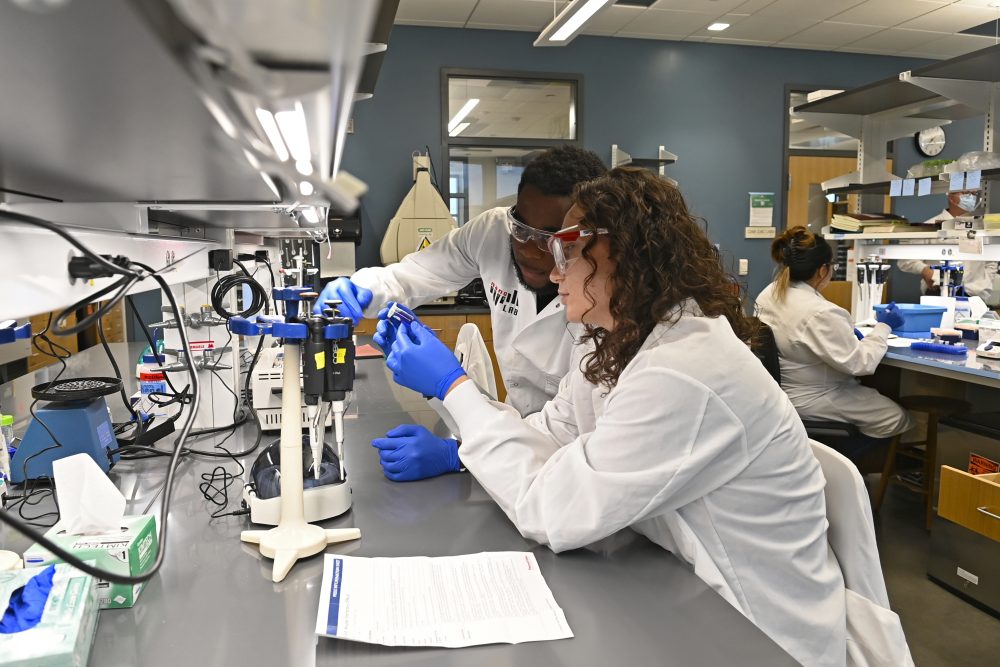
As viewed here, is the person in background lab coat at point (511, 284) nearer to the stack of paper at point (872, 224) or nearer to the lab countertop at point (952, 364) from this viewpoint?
the lab countertop at point (952, 364)

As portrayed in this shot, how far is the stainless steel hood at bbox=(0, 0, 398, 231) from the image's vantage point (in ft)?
0.89

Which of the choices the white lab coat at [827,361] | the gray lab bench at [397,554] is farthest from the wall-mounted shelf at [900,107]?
the gray lab bench at [397,554]

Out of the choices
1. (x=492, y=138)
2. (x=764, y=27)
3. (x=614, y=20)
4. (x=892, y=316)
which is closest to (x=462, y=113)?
(x=492, y=138)

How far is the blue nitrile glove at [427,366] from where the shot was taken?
1.34 m

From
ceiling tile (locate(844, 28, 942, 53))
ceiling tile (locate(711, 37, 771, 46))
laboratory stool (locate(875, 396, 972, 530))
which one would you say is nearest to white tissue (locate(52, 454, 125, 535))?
laboratory stool (locate(875, 396, 972, 530))

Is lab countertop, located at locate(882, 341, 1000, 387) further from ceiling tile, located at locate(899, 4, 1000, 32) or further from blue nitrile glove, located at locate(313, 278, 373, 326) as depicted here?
ceiling tile, located at locate(899, 4, 1000, 32)

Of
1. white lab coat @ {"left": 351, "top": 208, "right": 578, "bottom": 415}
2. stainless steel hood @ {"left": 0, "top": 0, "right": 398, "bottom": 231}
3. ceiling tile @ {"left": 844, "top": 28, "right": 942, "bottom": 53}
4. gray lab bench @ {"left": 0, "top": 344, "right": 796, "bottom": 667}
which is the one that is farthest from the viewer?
Result: ceiling tile @ {"left": 844, "top": 28, "right": 942, "bottom": 53}

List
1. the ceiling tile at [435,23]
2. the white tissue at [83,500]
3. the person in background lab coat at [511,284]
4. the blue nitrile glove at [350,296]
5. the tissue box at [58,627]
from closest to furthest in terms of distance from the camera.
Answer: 1. the tissue box at [58,627]
2. the white tissue at [83,500]
3. the person in background lab coat at [511,284]
4. the blue nitrile glove at [350,296]
5. the ceiling tile at [435,23]

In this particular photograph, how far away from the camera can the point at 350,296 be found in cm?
180

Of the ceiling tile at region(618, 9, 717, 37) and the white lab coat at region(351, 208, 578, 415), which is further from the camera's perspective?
the ceiling tile at region(618, 9, 717, 37)

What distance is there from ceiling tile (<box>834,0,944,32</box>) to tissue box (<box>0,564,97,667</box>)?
537 centimetres

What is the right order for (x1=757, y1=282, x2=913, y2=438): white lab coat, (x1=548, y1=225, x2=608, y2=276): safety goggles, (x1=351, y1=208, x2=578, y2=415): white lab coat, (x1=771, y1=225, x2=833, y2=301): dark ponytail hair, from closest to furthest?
1. (x1=548, y1=225, x2=608, y2=276): safety goggles
2. (x1=351, y1=208, x2=578, y2=415): white lab coat
3. (x1=757, y1=282, x2=913, y2=438): white lab coat
4. (x1=771, y1=225, x2=833, y2=301): dark ponytail hair

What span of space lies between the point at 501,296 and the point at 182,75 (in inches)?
69.7

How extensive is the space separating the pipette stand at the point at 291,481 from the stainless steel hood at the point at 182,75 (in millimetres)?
456
